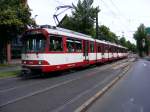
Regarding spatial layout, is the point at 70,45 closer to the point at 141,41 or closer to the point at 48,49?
the point at 48,49

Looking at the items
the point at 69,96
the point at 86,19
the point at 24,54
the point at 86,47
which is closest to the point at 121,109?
the point at 69,96

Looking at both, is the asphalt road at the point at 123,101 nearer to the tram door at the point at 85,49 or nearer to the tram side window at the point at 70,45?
the tram side window at the point at 70,45

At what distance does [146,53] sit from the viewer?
126 meters

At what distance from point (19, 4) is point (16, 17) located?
2.13 meters

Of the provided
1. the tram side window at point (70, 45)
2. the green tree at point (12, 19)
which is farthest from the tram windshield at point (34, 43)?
the green tree at point (12, 19)

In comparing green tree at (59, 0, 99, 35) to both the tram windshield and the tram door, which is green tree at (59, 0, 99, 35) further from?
the tram windshield

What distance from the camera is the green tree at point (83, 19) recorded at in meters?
57.2

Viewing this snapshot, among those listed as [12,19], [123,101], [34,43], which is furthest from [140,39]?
[123,101]

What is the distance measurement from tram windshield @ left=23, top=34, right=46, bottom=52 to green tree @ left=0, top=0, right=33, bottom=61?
45.5 ft

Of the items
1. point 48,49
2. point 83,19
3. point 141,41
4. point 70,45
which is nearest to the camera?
point 48,49

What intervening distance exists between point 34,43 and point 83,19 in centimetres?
3690

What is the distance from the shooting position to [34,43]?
2122 cm

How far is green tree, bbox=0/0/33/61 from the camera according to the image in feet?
116

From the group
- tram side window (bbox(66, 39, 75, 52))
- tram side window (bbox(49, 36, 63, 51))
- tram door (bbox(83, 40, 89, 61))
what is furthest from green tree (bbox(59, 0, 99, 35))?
tram side window (bbox(49, 36, 63, 51))
